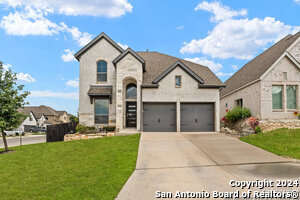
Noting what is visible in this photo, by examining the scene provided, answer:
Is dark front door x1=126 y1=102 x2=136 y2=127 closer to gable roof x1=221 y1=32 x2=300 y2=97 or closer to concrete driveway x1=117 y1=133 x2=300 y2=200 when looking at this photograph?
concrete driveway x1=117 y1=133 x2=300 y2=200

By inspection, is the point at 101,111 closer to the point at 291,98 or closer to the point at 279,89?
the point at 279,89

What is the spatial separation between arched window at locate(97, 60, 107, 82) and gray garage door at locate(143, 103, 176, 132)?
5.11 meters

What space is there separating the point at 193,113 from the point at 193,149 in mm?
6344

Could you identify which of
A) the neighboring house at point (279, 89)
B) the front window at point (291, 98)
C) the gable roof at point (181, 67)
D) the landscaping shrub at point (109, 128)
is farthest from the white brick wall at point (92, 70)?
the front window at point (291, 98)

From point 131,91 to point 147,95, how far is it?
252 cm

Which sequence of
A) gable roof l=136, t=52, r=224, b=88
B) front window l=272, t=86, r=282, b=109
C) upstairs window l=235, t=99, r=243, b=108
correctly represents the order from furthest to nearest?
upstairs window l=235, t=99, r=243, b=108 → gable roof l=136, t=52, r=224, b=88 → front window l=272, t=86, r=282, b=109

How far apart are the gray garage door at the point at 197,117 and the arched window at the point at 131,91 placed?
4.90 meters

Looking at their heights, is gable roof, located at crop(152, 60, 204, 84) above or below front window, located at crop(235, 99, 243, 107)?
above

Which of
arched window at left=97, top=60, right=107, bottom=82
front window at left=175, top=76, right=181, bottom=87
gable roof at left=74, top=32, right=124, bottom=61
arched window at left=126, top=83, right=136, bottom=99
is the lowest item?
arched window at left=126, top=83, right=136, bottom=99

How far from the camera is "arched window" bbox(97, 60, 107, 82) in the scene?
16.8m

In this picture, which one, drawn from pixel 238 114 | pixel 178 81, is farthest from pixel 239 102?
pixel 178 81

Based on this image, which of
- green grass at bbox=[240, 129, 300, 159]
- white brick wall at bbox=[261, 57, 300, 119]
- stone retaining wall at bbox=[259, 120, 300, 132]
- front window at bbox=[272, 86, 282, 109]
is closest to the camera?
green grass at bbox=[240, 129, 300, 159]

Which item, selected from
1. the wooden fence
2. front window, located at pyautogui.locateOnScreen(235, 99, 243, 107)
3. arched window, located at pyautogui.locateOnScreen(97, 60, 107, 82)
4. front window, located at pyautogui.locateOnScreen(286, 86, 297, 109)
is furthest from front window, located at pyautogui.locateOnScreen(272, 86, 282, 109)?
the wooden fence

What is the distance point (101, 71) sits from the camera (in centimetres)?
1681
